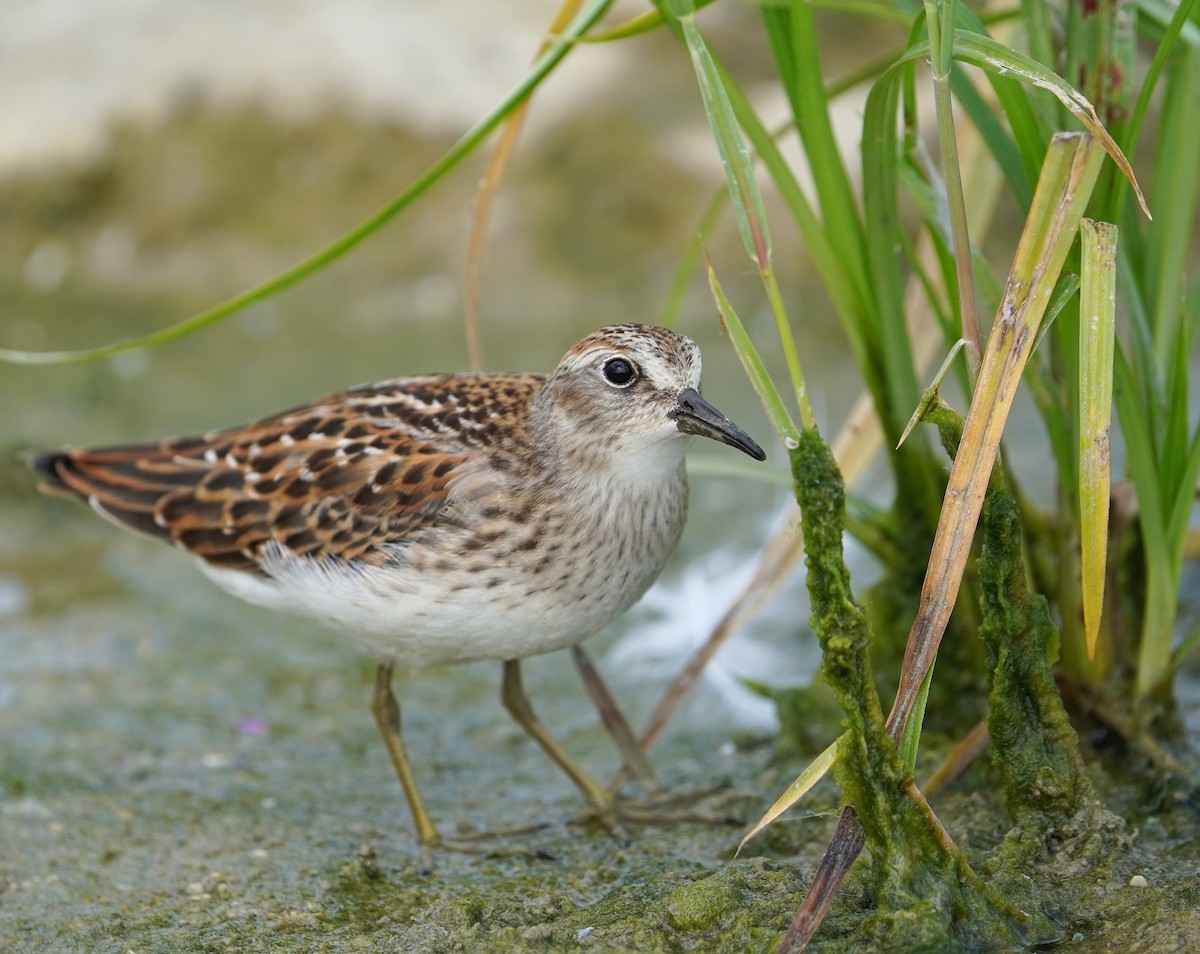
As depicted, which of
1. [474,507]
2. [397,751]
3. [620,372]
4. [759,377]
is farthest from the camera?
[397,751]

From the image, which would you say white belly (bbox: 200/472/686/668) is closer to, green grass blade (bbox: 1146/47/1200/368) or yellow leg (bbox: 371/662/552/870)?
yellow leg (bbox: 371/662/552/870)

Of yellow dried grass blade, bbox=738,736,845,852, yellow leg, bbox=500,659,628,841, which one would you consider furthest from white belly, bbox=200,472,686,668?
yellow dried grass blade, bbox=738,736,845,852

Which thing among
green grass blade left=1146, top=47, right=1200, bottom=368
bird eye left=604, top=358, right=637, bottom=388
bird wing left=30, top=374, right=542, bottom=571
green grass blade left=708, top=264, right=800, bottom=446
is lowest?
bird wing left=30, top=374, right=542, bottom=571

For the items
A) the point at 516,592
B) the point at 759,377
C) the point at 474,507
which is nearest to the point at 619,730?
the point at 516,592

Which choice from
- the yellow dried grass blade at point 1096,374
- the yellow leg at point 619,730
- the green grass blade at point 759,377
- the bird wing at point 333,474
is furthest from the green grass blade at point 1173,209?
the yellow leg at point 619,730

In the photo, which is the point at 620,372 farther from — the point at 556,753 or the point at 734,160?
the point at 556,753

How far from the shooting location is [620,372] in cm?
427

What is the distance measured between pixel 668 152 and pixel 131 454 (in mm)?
5401

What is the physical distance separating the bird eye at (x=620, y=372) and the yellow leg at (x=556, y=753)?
1.13 meters

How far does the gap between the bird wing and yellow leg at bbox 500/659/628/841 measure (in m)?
0.73

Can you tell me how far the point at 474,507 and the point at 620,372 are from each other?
609 millimetres

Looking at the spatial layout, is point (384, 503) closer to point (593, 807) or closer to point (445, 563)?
point (445, 563)

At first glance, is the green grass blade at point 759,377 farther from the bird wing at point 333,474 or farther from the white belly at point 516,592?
the bird wing at point 333,474

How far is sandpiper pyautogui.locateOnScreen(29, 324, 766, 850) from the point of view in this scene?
4.29 meters
